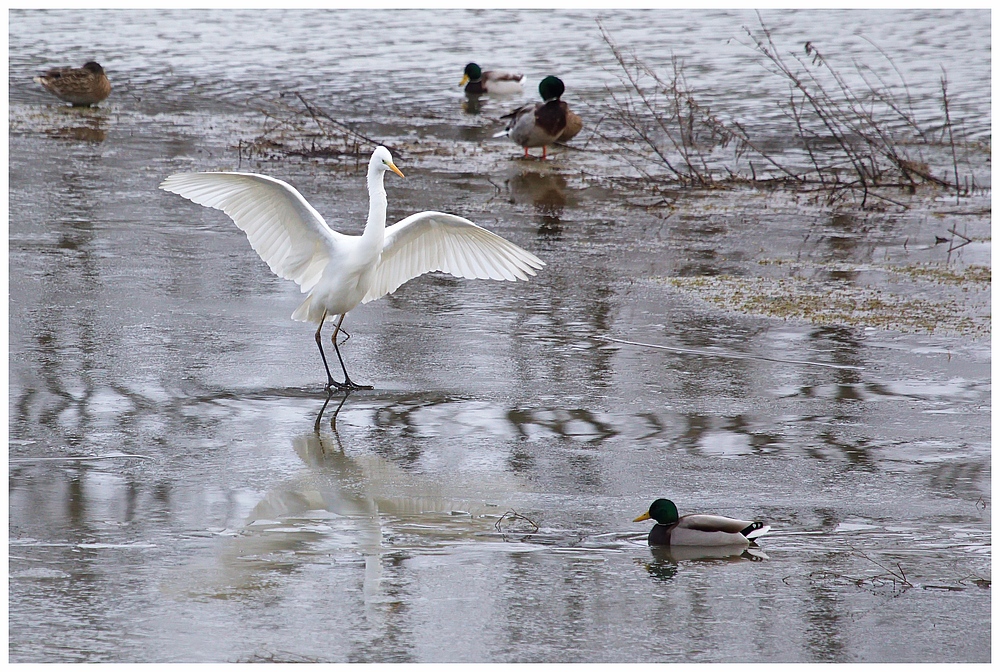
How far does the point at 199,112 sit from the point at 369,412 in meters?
13.6

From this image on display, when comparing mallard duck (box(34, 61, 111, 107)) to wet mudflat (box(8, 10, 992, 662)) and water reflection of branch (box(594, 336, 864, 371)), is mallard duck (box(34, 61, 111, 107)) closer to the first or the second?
wet mudflat (box(8, 10, 992, 662))

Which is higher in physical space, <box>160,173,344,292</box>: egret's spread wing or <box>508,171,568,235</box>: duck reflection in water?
<box>508,171,568,235</box>: duck reflection in water

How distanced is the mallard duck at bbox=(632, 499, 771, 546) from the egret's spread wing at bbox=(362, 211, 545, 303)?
353 centimetres

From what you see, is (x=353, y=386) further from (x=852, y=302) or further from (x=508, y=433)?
(x=852, y=302)

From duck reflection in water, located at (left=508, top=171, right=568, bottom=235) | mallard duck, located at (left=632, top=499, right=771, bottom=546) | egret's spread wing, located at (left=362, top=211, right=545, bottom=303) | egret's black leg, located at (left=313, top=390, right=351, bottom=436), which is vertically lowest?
mallard duck, located at (left=632, top=499, right=771, bottom=546)

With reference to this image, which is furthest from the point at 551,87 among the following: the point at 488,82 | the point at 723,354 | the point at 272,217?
the point at 272,217

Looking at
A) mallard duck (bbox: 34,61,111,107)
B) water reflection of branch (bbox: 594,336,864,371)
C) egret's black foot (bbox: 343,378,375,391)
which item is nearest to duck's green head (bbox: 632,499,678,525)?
egret's black foot (bbox: 343,378,375,391)

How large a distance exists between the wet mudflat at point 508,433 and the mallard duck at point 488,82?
6459mm

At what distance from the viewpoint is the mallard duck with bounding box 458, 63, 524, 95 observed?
22156 mm

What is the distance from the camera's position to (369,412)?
8078 mm

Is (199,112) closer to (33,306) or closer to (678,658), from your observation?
(33,306)

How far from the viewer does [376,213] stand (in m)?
8.75

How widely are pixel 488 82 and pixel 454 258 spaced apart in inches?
518

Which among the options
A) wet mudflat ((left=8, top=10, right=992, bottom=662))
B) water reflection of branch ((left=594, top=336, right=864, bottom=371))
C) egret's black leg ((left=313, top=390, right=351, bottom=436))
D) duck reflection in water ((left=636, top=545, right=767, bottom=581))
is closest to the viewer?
wet mudflat ((left=8, top=10, right=992, bottom=662))
